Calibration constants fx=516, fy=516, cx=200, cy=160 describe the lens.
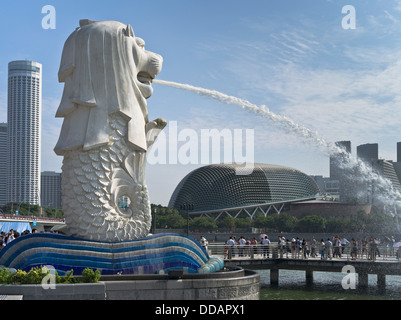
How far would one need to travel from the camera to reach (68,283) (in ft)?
33.3

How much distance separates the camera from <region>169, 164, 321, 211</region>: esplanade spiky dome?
100688 millimetres

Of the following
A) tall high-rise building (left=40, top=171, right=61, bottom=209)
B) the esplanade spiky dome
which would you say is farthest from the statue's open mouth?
tall high-rise building (left=40, top=171, right=61, bottom=209)

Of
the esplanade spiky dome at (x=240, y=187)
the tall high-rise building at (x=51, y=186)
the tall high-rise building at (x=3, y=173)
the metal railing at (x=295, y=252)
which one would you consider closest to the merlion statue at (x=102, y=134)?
the metal railing at (x=295, y=252)

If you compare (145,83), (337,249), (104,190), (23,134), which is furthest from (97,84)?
(23,134)

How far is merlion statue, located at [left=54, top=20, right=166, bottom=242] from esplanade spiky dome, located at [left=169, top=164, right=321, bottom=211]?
86812 millimetres

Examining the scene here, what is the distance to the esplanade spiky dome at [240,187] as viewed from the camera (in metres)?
101

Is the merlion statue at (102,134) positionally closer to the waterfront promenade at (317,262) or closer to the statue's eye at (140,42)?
the statue's eye at (140,42)

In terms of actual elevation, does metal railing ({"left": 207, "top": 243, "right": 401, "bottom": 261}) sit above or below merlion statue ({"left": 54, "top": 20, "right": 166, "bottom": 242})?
below

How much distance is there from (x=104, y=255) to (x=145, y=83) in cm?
517

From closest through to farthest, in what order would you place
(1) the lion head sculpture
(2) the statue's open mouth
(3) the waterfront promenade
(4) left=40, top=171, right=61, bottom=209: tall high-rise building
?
1. (1) the lion head sculpture
2. (2) the statue's open mouth
3. (3) the waterfront promenade
4. (4) left=40, top=171, right=61, bottom=209: tall high-rise building

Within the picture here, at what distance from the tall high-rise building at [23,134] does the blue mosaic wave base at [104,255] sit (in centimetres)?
10310

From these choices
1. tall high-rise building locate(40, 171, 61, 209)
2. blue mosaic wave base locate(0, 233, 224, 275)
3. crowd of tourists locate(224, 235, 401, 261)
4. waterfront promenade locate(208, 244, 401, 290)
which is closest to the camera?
blue mosaic wave base locate(0, 233, 224, 275)

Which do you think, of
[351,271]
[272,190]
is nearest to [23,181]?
[272,190]

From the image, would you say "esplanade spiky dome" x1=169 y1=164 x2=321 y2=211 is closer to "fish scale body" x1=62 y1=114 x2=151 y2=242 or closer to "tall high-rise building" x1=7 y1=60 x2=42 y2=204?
"tall high-rise building" x1=7 y1=60 x2=42 y2=204
